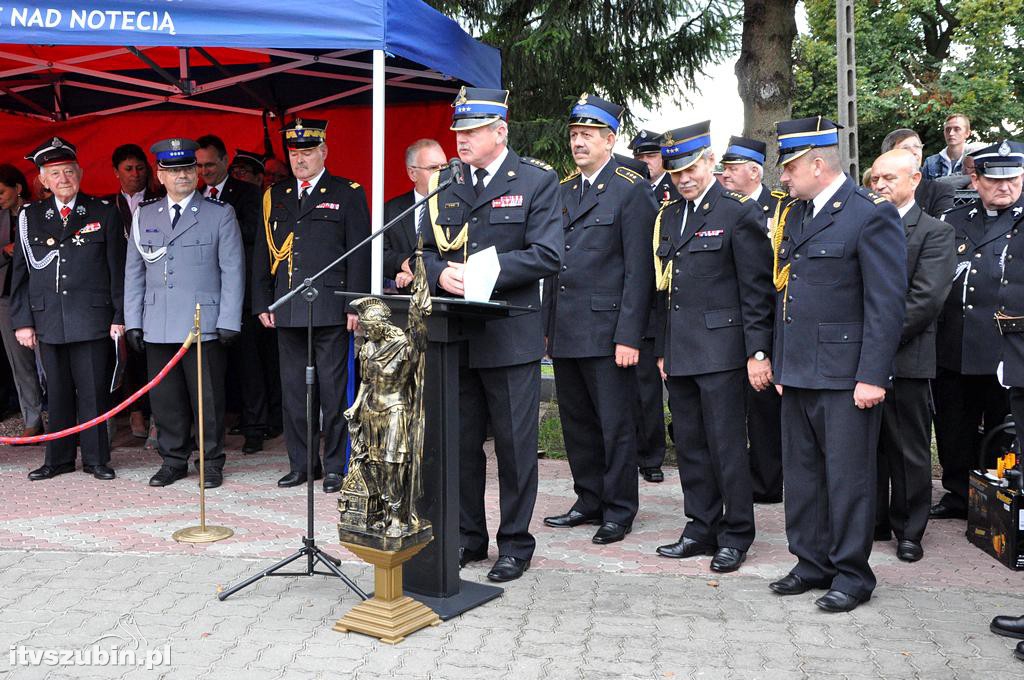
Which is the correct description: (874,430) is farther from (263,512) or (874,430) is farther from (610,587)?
(263,512)

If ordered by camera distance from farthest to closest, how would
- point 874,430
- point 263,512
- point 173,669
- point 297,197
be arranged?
point 297,197, point 263,512, point 874,430, point 173,669

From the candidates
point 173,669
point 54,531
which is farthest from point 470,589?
point 54,531

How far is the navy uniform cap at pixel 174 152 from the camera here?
6364 millimetres

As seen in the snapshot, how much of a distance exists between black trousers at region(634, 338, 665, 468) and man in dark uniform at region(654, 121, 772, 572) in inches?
65.0

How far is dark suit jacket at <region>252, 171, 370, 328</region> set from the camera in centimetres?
629

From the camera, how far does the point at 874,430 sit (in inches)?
164

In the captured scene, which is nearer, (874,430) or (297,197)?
(874,430)

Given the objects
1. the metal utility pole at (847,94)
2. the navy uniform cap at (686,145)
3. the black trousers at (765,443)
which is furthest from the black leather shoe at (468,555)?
the metal utility pole at (847,94)

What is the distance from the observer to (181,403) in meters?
6.58

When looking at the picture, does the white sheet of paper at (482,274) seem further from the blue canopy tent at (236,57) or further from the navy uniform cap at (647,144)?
the navy uniform cap at (647,144)

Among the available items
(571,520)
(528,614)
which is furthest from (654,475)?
(528,614)

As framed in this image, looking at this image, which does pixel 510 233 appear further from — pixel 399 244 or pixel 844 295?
pixel 399 244

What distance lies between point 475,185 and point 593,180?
0.85 metres

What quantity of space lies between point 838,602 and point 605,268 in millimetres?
1910
